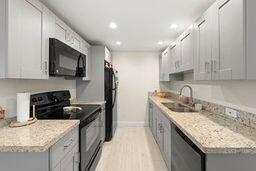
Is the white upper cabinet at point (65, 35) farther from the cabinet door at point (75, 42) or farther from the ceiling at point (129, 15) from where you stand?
the ceiling at point (129, 15)

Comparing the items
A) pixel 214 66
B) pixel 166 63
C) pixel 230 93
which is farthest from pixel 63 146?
pixel 166 63

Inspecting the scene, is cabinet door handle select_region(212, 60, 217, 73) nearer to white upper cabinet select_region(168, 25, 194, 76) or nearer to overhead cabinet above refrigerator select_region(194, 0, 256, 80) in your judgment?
overhead cabinet above refrigerator select_region(194, 0, 256, 80)

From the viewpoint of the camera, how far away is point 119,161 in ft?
10.0

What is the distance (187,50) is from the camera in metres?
2.65

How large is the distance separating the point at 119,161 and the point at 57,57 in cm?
195

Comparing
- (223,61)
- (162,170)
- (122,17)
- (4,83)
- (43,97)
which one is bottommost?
(162,170)

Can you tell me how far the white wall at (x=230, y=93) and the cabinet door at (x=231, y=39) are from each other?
0.41m

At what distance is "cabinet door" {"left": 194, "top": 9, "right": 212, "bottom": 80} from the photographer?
73.6 inches

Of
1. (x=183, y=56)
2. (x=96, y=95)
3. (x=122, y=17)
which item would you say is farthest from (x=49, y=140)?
(x=96, y=95)

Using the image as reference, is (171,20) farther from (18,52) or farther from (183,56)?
(18,52)

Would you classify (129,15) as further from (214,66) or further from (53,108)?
(53,108)

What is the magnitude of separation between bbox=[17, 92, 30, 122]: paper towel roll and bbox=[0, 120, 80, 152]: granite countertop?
0.12 metres

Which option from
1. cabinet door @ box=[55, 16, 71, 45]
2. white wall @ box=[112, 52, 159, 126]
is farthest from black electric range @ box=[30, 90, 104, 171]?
white wall @ box=[112, 52, 159, 126]

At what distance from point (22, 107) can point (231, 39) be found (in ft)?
6.35
